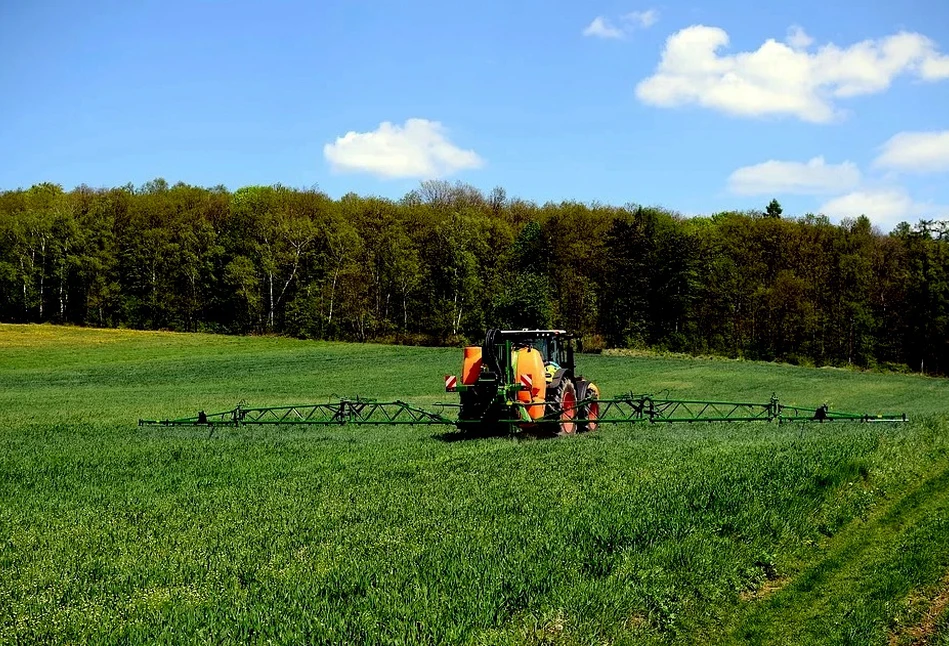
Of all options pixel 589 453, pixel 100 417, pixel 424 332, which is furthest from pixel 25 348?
pixel 589 453

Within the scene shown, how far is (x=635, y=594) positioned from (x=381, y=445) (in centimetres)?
1039

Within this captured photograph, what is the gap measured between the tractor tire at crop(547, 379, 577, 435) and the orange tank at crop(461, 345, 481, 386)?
1984 millimetres

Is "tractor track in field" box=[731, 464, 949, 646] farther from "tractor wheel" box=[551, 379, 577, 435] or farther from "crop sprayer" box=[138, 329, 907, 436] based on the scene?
"tractor wheel" box=[551, 379, 577, 435]

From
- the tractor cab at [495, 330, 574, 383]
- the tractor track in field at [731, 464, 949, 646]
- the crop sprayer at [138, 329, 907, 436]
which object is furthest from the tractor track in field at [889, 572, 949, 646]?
the tractor cab at [495, 330, 574, 383]

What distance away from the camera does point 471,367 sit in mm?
19453

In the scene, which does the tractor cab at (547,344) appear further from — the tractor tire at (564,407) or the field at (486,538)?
the field at (486,538)

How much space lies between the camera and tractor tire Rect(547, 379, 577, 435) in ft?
63.9

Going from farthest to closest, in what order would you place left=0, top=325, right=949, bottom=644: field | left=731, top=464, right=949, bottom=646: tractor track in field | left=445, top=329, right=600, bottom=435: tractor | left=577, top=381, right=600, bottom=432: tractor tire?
left=577, top=381, right=600, bottom=432: tractor tire, left=445, top=329, right=600, bottom=435: tractor, left=731, top=464, right=949, bottom=646: tractor track in field, left=0, top=325, right=949, bottom=644: field

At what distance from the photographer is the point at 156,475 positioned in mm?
14055

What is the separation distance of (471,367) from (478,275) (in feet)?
166

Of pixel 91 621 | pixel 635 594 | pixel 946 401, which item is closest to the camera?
pixel 91 621

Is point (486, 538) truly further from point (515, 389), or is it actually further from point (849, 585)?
point (515, 389)

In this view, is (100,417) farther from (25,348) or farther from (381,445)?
(25,348)

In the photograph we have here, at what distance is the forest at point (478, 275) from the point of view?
64375mm
